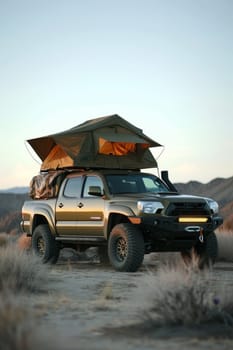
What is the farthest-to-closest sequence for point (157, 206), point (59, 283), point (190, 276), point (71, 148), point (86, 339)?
point (71, 148) → point (157, 206) → point (59, 283) → point (190, 276) → point (86, 339)

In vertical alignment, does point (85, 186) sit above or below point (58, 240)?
above

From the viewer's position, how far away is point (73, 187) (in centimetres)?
Result: 1477

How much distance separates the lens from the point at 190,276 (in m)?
7.26

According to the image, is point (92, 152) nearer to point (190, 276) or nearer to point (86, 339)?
point (190, 276)

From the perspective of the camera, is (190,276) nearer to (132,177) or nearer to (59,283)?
(59,283)

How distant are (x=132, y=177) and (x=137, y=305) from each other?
22.2 feet

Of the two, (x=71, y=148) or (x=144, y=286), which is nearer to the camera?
(x=144, y=286)

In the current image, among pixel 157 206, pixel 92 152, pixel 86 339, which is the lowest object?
pixel 86 339

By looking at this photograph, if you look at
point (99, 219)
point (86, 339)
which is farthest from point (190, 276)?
point (99, 219)

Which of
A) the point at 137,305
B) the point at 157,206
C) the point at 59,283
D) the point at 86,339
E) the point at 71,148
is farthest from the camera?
the point at 71,148

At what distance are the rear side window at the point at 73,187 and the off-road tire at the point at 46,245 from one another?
1.17m

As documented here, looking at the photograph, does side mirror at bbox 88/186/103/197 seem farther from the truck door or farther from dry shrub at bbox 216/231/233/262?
dry shrub at bbox 216/231/233/262

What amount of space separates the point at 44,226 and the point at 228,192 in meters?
51.3

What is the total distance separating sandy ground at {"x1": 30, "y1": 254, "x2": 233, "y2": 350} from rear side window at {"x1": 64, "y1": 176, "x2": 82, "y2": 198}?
4399mm
